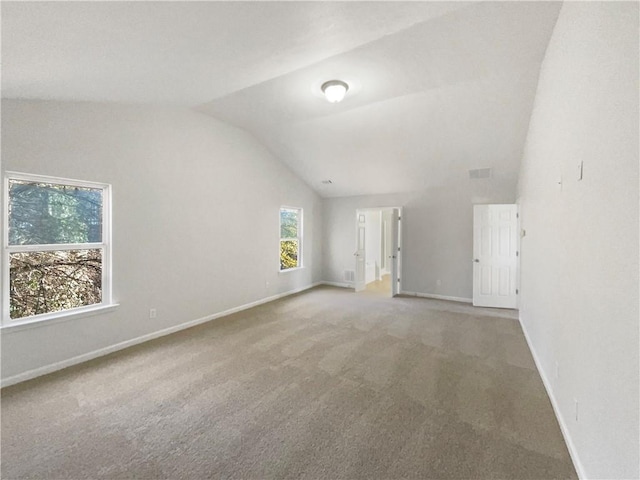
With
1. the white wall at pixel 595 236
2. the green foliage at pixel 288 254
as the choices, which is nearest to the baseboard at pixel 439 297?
the green foliage at pixel 288 254

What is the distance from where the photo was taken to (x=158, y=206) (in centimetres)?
366

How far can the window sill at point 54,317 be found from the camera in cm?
253

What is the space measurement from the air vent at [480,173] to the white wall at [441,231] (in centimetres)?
24

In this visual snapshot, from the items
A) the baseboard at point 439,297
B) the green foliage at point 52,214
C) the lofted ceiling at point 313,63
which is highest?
the lofted ceiling at point 313,63

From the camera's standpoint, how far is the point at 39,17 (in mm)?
1520

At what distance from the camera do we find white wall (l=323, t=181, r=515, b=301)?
5527 mm

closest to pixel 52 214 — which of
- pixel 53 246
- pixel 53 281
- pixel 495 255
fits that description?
pixel 53 246

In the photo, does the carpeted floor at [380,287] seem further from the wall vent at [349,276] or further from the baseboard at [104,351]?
the baseboard at [104,351]

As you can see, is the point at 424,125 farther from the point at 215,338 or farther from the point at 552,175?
the point at 215,338

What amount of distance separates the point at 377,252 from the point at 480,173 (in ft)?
12.8

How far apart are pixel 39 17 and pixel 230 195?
10.5 ft

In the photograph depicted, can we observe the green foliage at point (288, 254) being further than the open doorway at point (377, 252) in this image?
No

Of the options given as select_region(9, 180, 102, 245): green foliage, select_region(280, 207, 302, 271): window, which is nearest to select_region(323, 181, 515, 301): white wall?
→ select_region(280, 207, 302, 271): window

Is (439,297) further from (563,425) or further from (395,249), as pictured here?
(563,425)
